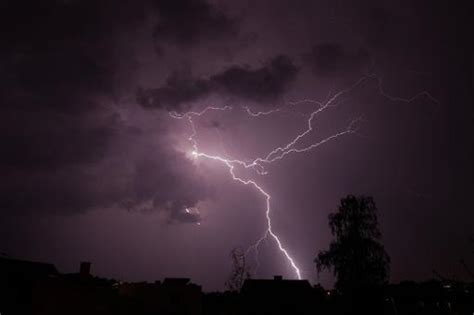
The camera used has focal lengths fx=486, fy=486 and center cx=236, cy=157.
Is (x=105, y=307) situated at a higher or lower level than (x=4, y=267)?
lower

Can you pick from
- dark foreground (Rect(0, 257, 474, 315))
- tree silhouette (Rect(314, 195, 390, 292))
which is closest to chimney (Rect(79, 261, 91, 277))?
dark foreground (Rect(0, 257, 474, 315))

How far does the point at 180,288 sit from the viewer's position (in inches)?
1318

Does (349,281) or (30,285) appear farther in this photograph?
(349,281)

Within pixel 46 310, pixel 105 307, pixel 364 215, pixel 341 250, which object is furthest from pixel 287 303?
pixel 46 310

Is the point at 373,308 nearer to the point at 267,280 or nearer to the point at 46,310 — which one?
the point at 267,280

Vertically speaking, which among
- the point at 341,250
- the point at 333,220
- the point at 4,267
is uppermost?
the point at 333,220

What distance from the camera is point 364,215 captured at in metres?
37.6

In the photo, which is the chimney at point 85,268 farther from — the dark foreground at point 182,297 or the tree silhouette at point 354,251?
the tree silhouette at point 354,251

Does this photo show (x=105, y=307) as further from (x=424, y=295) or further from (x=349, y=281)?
(x=424, y=295)


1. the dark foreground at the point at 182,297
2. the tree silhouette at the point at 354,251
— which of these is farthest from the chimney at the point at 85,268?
the tree silhouette at the point at 354,251

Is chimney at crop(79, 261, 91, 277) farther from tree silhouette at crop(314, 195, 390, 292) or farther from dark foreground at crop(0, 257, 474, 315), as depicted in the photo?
tree silhouette at crop(314, 195, 390, 292)

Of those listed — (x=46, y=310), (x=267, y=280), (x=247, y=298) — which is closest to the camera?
(x=46, y=310)

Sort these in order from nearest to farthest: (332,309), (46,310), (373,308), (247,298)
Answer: (46,310) < (373,308) < (332,309) < (247,298)

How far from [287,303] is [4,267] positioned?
19108 millimetres
